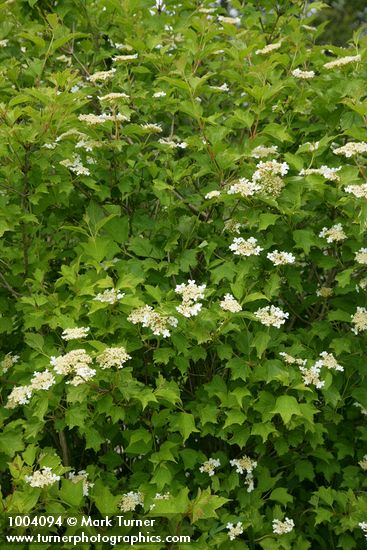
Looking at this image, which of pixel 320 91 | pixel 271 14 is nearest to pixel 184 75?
pixel 320 91

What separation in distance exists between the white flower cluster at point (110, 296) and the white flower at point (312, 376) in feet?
2.47

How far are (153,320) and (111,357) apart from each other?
0.74ft

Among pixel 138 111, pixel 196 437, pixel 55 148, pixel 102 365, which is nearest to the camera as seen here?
pixel 102 365

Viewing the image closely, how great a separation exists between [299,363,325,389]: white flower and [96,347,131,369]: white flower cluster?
718mm

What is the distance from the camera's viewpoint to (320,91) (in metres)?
3.29

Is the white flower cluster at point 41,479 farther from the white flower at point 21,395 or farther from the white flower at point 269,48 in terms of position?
the white flower at point 269,48

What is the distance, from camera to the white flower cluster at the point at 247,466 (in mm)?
2912

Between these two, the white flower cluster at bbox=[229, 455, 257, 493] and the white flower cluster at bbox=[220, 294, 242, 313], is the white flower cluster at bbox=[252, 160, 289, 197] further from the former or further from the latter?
the white flower cluster at bbox=[229, 455, 257, 493]

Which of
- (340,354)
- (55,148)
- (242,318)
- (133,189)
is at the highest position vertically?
(55,148)

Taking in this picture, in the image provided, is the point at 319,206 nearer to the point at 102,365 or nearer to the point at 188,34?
the point at 188,34

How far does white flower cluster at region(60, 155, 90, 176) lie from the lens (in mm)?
2988

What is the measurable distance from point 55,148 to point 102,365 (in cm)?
104

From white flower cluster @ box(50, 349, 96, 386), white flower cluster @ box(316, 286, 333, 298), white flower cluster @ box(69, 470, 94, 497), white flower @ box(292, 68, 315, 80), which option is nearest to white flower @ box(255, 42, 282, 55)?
white flower @ box(292, 68, 315, 80)

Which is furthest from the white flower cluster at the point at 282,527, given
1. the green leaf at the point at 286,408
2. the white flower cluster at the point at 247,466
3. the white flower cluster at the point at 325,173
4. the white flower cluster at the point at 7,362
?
the white flower cluster at the point at 325,173
